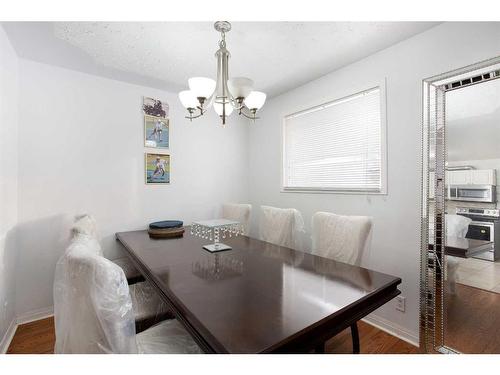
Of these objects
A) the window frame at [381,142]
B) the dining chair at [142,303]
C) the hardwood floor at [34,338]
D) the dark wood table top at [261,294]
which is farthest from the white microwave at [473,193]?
the hardwood floor at [34,338]

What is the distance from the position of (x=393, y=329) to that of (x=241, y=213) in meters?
1.73

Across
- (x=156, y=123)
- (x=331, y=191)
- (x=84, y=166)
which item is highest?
(x=156, y=123)

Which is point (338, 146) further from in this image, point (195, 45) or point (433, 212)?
point (195, 45)

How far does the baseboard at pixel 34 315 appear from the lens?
214 cm

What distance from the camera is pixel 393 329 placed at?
1.97 m

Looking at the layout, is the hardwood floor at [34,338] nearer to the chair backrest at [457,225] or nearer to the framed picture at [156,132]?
the framed picture at [156,132]

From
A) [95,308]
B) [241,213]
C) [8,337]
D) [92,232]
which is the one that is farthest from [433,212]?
[8,337]

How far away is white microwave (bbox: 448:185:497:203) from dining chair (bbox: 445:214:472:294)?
0.13 metres

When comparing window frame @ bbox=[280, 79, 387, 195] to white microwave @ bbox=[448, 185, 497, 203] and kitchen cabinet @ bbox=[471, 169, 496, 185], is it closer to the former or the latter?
white microwave @ bbox=[448, 185, 497, 203]

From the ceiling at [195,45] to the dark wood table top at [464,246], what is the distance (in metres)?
1.51

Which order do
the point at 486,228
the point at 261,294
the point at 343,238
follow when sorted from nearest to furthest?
the point at 261,294 < the point at 486,228 < the point at 343,238

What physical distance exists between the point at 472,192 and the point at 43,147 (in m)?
3.37
